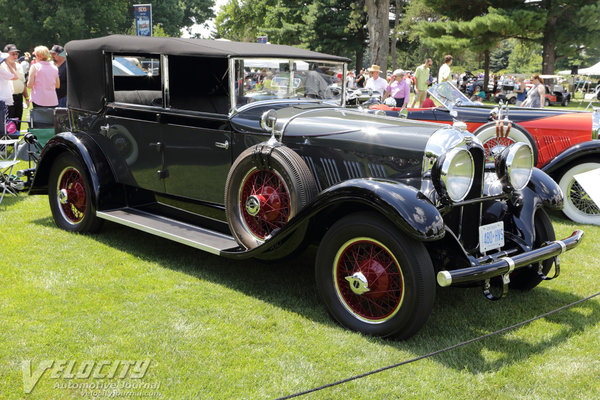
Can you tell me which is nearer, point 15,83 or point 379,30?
point 15,83

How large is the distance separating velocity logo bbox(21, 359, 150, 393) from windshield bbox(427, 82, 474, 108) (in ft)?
21.2

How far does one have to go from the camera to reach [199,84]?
5000 millimetres

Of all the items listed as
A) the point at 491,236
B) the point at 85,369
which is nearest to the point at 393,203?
the point at 491,236

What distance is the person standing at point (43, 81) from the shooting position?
955 centimetres

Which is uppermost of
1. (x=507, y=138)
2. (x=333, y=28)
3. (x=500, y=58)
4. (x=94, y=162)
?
(x=500, y=58)

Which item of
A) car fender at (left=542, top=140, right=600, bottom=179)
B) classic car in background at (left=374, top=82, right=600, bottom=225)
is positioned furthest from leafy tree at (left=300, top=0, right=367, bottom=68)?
car fender at (left=542, top=140, right=600, bottom=179)

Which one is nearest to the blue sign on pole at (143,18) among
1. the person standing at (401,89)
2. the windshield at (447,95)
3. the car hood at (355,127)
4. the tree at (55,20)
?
the person standing at (401,89)

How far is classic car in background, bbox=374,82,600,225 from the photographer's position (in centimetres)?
666

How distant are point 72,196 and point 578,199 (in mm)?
5715

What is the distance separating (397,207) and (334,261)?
0.63 meters

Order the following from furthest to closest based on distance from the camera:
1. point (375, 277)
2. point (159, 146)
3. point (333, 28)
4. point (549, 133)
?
1. point (333, 28)
2. point (549, 133)
3. point (159, 146)
4. point (375, 277)

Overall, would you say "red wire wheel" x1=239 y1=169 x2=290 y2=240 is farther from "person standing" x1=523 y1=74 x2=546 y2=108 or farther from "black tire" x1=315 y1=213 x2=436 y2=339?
"person standing" x1=523 y1=74 x2=546 y2=108

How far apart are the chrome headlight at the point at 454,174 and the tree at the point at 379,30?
65.2ft

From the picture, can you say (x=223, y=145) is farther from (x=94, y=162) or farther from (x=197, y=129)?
(x=94, y=162)
